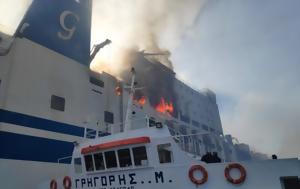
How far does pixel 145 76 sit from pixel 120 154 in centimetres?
2483

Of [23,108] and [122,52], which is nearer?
[23,108]

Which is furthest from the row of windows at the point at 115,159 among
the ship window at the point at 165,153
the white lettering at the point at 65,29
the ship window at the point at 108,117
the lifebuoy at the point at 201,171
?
the white lettering at the point at 65,29

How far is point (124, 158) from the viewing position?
10.9 meters

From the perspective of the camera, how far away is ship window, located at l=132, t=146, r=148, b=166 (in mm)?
10555

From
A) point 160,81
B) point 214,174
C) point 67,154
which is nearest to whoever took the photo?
point 214,174

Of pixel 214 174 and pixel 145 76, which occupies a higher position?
pixel 145 76

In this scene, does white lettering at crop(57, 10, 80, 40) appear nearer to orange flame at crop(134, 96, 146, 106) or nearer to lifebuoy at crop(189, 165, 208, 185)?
orange flame at crop(134, 96, 146, 106)

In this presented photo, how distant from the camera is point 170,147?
10.6 meters

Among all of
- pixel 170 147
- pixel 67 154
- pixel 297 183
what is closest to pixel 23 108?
pixel 67 154

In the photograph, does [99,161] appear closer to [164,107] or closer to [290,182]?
[290,182]

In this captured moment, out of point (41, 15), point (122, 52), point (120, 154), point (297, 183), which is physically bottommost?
point (297, 183)

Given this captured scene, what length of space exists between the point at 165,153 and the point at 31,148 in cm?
925

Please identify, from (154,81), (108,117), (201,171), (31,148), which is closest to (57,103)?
(31,148)

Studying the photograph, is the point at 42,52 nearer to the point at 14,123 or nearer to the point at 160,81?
the point at 14,123
